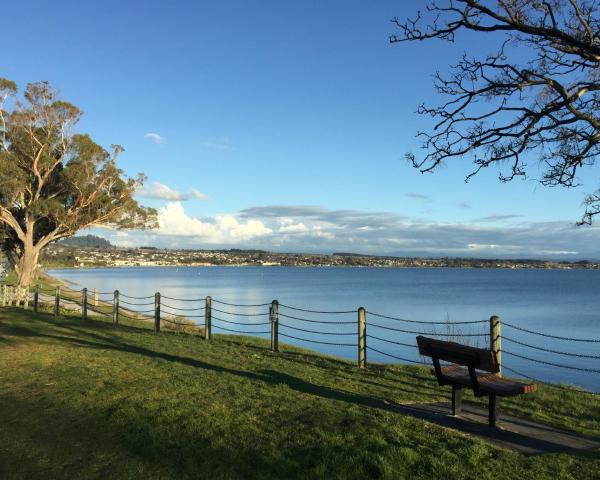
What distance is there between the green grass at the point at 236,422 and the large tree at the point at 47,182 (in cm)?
2365

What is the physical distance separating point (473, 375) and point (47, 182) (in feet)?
114

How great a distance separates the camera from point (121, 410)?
6.98 m

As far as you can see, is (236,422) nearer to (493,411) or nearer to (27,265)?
(493,411)

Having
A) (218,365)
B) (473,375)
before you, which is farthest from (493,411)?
(218,365)

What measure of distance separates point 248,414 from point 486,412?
3.41 metres

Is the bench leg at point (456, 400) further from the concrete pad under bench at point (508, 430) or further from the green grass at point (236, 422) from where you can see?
the green grass at point (236, 422)

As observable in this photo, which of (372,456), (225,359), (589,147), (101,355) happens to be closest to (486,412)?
(372,456)

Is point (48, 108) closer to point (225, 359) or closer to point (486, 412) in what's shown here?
point (225, 359)

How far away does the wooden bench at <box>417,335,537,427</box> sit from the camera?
262 inches

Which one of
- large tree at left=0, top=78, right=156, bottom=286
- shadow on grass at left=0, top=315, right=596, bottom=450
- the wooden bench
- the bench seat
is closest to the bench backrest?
the wooden bench

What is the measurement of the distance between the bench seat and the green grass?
2.80 feet

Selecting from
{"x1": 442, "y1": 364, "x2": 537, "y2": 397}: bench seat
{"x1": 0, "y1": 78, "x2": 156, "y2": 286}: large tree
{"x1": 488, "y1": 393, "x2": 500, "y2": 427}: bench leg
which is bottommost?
{"x1": 488, "y1": 393, "x2": 500, "y2": 427}: bench leg

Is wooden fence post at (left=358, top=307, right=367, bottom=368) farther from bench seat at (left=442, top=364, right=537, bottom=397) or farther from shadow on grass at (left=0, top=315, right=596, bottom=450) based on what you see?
bench seat at (left=442, top=364, right=537, bottom=397)

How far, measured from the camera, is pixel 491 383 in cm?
708
